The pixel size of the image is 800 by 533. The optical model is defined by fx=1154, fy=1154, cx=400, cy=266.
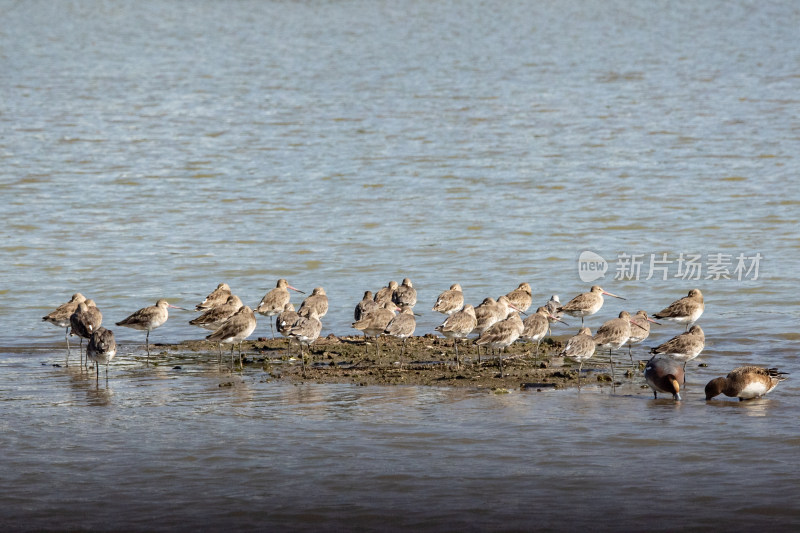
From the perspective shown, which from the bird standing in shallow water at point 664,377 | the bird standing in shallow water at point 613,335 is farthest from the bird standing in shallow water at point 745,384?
the bird standing in shallow water at point 613,335

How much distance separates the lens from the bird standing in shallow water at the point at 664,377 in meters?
12.0

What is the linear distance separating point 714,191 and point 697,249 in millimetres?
6597

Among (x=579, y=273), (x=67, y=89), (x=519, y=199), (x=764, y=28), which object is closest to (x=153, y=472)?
(x=579, y=273)

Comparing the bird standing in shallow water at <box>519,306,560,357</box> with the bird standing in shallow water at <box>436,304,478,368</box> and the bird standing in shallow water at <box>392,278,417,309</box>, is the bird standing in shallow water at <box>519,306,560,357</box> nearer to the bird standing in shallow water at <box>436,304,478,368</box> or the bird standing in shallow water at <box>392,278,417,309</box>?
the bird standing in shallow water at <box>436,304,478,368</box>

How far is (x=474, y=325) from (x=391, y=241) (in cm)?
950

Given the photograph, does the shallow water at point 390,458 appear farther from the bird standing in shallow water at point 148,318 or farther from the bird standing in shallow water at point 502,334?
the bird standing in shallow water at point 148,318

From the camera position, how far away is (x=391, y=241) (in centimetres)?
Answer: 2423

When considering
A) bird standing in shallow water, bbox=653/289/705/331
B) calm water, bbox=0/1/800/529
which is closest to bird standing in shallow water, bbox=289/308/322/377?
calm water, bbox=0/1/800/529

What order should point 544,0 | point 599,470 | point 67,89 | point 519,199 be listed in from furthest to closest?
point 544,0 → point 67,89 → point 519,199 → point 599,470

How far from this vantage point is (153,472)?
9.50 metres

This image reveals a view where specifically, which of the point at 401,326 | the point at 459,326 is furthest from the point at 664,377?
the point at 401,326

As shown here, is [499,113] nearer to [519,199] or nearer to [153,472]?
[519,199]

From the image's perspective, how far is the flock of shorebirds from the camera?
477 inches

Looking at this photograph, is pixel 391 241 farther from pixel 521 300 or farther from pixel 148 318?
pixel 148 318
